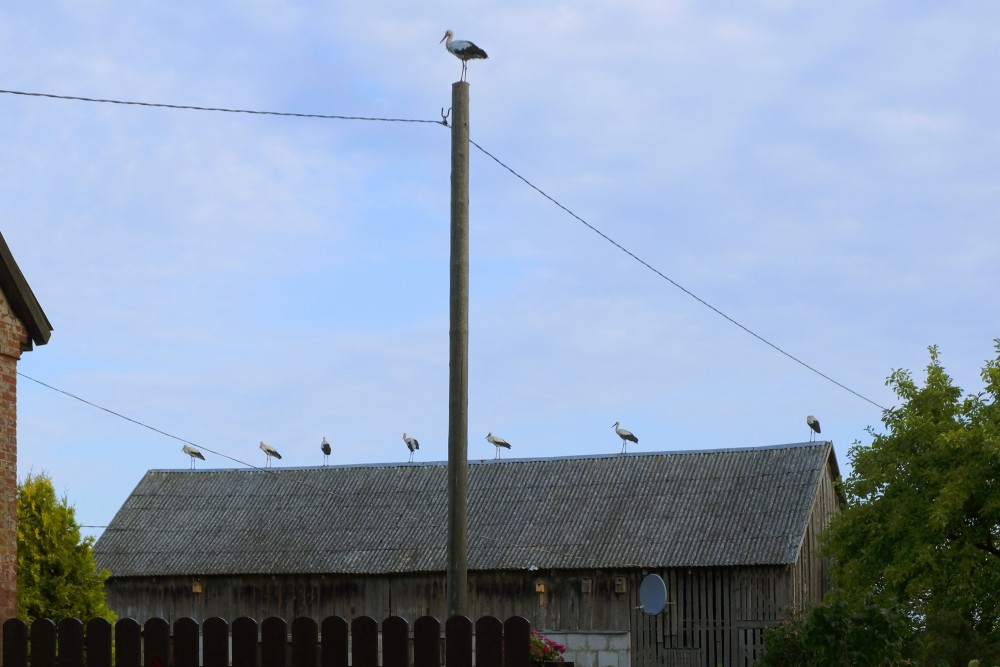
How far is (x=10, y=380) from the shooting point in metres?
15.9

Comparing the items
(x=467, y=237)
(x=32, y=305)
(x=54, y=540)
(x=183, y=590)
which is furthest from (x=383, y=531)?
(x=467, y=237)

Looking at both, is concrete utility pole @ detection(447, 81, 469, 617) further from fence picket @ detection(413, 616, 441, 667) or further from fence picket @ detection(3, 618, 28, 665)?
fence picket @ detection(3, 618, 28, 665)

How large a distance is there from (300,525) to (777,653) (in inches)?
1016

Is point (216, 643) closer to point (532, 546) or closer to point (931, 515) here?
point (931, 515)

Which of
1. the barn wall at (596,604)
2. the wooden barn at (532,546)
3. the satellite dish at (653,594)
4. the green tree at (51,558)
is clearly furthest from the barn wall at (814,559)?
the green tree at (51,558)

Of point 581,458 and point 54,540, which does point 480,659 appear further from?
point 581,458

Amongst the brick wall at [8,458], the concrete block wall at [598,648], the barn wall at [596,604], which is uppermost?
the brick wall at [8,458]

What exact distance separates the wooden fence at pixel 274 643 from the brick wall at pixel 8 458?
6.14m

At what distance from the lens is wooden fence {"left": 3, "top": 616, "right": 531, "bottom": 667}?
27.7 ft

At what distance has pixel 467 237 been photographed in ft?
40.4

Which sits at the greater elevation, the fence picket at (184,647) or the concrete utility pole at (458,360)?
the concrete utility pole at (458,360)

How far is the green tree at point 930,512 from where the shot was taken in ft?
90.6

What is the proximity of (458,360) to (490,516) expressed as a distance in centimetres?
2658

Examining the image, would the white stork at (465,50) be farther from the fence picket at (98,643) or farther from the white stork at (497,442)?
the white stork at (497,442)
